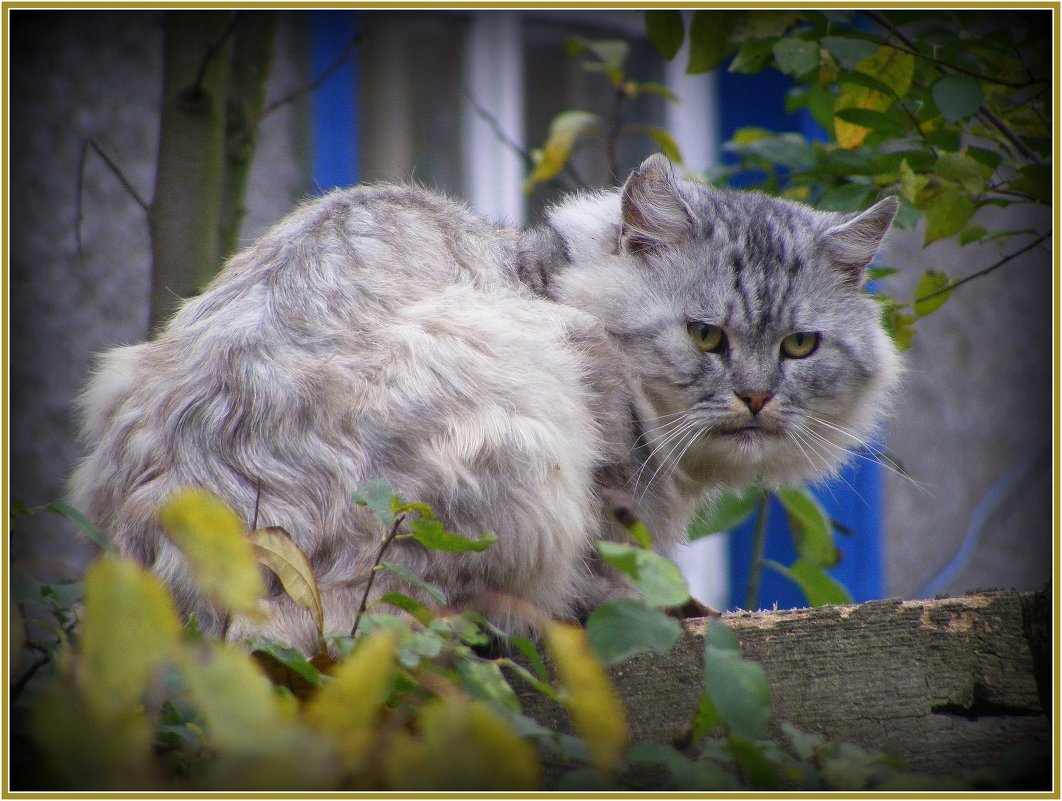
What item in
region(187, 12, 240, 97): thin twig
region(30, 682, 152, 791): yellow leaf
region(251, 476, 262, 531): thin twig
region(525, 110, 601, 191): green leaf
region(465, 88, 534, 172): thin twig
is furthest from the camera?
region(465, 88, 534, 172): thin twig

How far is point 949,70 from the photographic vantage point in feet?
7.62

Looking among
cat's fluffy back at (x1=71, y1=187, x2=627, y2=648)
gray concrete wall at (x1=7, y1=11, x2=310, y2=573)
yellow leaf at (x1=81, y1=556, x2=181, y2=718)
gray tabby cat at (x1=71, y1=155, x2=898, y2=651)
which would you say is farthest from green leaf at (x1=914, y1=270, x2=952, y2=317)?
gray concrete wall at (x1=7, y1=11, x2=310, y2=573)

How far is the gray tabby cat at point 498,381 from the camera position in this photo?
5.58 ft

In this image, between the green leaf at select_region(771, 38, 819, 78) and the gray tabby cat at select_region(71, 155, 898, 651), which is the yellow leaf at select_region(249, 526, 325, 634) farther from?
the green leaf at select_region(771, 38, 819, 78)

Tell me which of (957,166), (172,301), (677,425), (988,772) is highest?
(957,166)

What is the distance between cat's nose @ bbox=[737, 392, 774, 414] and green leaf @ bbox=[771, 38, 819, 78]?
0.68 metres

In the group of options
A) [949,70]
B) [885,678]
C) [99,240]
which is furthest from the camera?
[99,240]

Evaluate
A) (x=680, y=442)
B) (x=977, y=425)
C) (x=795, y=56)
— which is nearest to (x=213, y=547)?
(x=680, y=442)

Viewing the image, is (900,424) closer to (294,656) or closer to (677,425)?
(677,425)

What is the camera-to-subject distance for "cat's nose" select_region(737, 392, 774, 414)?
221 cm

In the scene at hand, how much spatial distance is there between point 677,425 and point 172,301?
1.29 metres

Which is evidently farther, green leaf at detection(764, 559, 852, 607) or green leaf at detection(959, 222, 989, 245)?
green leaf at detection(764, 559, 852, 607)

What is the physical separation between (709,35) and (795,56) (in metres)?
0.19

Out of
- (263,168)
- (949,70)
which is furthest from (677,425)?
(263,168)
